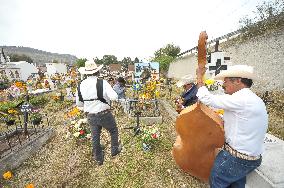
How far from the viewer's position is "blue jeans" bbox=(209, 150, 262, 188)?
2.74 meters

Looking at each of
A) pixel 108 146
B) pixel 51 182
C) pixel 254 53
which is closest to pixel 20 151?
pixel 51 182

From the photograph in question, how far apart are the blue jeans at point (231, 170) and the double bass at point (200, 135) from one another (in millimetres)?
342

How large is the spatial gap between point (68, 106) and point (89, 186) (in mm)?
10026

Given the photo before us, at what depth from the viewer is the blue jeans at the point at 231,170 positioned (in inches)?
108

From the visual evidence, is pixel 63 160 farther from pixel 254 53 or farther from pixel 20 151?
pixel 254 53

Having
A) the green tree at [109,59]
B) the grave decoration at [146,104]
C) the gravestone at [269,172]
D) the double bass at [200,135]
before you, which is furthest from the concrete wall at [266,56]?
the green tree at [109,59]

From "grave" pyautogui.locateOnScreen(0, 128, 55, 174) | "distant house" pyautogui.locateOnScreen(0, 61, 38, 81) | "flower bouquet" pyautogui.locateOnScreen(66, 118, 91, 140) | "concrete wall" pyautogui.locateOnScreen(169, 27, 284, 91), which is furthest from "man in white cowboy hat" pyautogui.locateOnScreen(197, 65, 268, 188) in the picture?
"distant house" pyautogui.locateOnScreen(0, 61, 38, 81)

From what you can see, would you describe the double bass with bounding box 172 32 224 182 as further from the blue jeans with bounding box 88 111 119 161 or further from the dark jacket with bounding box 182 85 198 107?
the dark jacket with bounding box 182 85 198 107

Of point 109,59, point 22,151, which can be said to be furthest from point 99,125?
point 109,59

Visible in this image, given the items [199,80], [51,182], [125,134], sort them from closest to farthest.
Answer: [199,80] → [51,182] → [125,134]

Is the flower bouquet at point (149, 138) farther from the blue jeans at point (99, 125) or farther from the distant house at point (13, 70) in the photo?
the distant house at point (13, 70)

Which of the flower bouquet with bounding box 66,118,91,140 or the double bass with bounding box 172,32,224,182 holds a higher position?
the double bass with bounding box 172,32,224,182

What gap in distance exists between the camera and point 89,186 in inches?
181

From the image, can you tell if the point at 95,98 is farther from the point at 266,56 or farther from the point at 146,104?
the point at 266,56
